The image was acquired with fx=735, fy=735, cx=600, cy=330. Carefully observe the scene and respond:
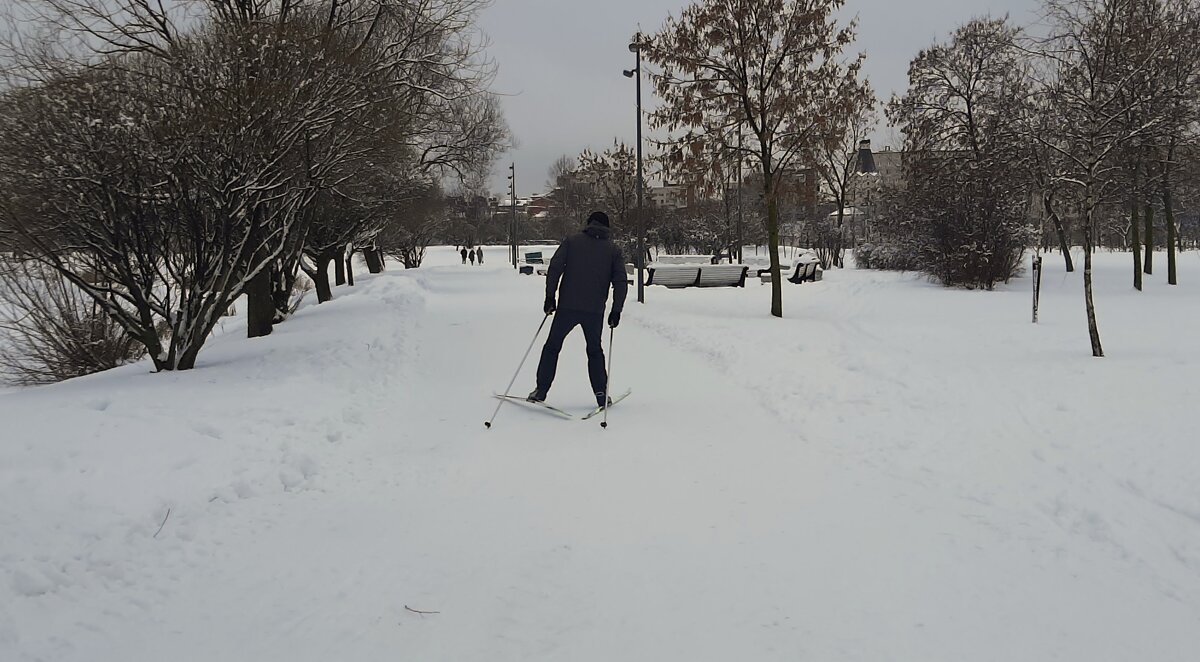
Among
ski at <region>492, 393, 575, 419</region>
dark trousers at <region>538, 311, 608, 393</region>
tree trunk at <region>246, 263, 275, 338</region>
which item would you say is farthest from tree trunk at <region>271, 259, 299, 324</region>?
dark trousers at <region>538, 311, 608, 393</region>

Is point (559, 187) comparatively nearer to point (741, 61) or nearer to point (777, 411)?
point (741, 61)

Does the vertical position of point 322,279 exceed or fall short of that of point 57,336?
it exceeds it

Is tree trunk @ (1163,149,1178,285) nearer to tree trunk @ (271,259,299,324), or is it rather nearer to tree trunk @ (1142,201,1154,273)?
tree trunk @ (1142,201,1154,273)

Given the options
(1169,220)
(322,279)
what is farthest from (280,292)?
(1169,220)

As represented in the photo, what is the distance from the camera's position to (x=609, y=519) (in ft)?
14.9

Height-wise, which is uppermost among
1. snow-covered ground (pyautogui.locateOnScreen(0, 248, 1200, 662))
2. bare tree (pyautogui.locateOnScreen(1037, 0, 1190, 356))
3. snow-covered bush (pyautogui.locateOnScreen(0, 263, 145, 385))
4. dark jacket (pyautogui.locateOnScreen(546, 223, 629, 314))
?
bare tree (pyautogui.locateOnScreen(1037, 0, 1190, 356))

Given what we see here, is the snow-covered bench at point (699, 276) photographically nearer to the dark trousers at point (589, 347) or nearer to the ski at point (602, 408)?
the ski at point (602, 408)

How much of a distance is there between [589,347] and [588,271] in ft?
2.58

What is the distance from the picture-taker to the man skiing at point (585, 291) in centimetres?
741

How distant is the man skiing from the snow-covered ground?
1.79ft

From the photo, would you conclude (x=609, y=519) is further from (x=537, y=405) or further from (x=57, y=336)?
(x=57, y=336)

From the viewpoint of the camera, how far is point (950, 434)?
6.28 m

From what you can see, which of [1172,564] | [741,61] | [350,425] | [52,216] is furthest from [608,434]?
[741,61]

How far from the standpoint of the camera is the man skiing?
7414 mm
